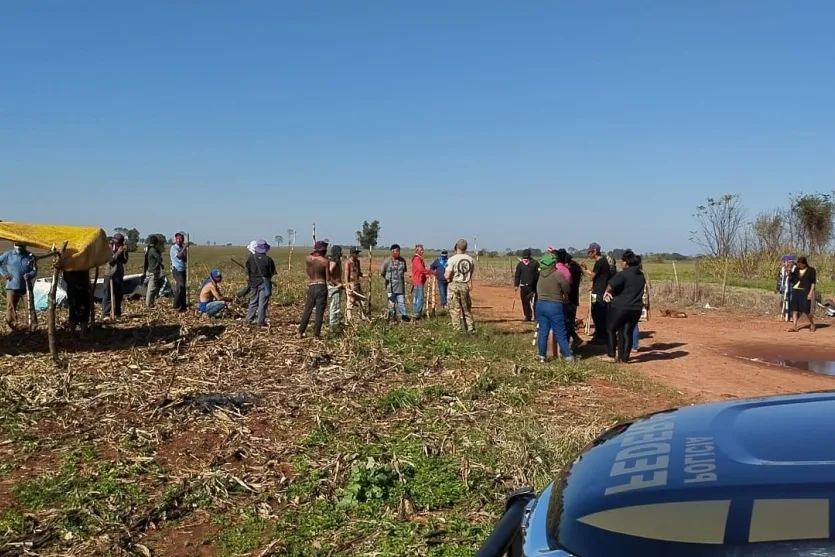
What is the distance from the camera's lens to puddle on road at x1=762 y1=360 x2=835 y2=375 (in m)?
11.4

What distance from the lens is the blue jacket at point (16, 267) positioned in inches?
484

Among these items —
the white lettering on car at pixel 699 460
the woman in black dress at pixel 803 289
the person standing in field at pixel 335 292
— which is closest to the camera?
the white lettering on car at pixel 699 460

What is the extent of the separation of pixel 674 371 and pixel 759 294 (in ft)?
42.6

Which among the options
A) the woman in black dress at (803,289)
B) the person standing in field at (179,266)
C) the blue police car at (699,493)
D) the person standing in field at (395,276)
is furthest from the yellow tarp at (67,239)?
the woman in black dress at (803,289)

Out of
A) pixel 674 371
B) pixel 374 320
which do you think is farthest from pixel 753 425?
pixel 374 320

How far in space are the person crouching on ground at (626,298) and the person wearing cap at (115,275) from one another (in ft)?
32.2

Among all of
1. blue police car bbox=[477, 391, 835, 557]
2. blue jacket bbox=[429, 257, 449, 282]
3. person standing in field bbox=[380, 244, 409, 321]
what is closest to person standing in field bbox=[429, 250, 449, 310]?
blue jacket bbox=[429, 257, 449, 282]

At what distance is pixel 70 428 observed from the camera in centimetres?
713

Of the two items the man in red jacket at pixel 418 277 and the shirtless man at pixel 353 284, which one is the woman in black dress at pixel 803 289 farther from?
the shirtless man at pixel 353 284

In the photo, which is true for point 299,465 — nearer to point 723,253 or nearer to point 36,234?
point 36,234

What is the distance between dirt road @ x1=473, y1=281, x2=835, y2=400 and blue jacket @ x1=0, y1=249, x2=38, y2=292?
8.96 m

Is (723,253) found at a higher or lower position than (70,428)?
higher

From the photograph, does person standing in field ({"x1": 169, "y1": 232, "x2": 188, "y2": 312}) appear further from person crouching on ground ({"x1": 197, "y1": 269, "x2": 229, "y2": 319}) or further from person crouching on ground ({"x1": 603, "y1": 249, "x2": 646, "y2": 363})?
person crouching on ground ({"x1": 603, "y1": 249, "x2": 646, "y2": 363})

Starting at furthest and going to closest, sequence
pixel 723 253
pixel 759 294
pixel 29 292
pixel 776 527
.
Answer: pixel 723 253 < pixel 759 294 < pixel 29 292 < pixel 776 527
